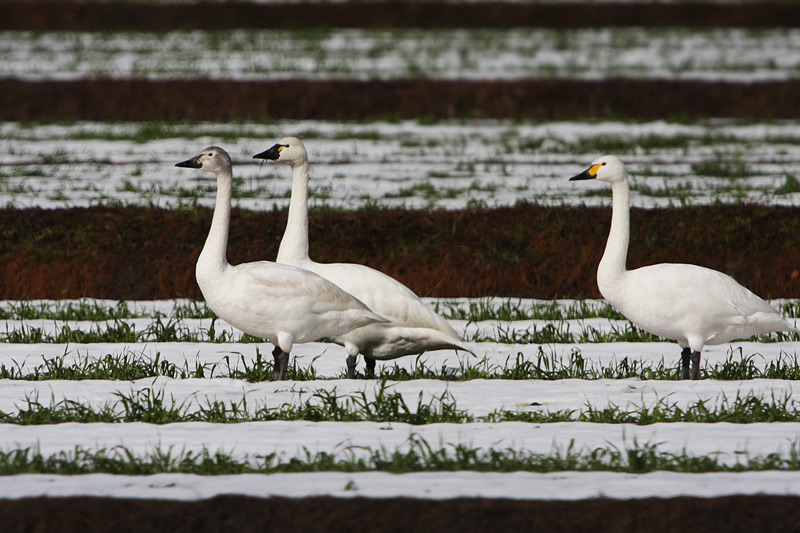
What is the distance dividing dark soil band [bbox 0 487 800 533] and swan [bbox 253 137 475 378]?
130 inches

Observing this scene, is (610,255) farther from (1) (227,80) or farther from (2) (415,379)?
(1) (227,80)

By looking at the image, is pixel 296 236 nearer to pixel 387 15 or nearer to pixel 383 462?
pixel 383 462

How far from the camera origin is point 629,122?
2519cm

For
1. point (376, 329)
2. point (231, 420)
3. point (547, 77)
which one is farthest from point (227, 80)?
point (231, 420)

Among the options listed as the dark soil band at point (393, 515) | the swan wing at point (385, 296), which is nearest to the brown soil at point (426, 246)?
the swan wing at point (385, 296)

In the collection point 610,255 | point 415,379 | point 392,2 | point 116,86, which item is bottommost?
point 415,379

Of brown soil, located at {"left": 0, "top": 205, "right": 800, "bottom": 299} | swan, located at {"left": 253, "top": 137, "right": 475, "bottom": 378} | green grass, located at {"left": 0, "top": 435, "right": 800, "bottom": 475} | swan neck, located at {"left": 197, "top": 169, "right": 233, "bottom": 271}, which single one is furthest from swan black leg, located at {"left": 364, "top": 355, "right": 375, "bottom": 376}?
brown soil, located at {"left": 0, "top": 205, "right": 800, "bottom": 299}

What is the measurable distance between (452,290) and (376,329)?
383 cm

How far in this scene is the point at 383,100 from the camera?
2623 cm

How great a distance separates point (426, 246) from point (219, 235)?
18.0ft

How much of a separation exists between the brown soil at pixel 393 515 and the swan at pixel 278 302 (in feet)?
9.80

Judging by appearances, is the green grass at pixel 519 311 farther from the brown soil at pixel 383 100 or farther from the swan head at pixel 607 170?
the brown soil at pixel 383 100

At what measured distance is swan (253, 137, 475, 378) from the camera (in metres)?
9.02

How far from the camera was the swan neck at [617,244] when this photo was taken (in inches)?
353
